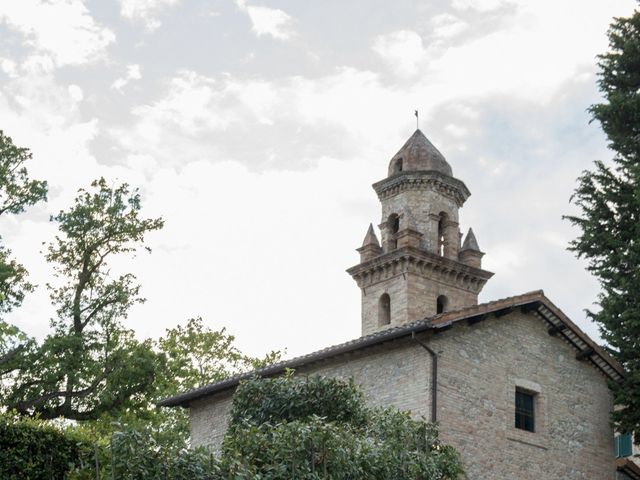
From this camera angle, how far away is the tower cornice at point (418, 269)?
3619 centimetres

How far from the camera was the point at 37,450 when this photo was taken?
17281 mm

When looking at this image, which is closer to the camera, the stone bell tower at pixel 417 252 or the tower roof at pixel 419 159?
the stone bell tower at pixel 417 252

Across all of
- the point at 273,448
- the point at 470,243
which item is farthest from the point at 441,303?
the point at 273,448

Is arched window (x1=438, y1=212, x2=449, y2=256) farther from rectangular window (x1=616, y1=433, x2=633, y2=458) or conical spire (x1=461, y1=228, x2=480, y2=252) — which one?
rectangular window (x1=616, y1=433, x2=633, y2=458)

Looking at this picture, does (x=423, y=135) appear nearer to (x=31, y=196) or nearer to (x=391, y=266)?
(x=391, y=266)

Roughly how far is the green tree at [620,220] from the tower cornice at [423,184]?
1091 centimetres

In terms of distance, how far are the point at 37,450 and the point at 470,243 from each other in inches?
939

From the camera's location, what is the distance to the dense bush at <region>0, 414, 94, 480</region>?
16.9 meters

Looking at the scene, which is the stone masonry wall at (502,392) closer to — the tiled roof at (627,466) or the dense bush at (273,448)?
the tiled roof at (627,466)

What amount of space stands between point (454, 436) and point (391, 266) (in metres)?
16.2

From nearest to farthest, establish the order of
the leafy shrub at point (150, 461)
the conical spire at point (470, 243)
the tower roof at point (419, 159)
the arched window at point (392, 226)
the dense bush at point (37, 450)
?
the leafy shrub at point (150, 461)
the dense bush at point (37, 450)
the arched window at point (392, 226)
the conical spire at point (470, 243)
the tower roof at point (419, 159)

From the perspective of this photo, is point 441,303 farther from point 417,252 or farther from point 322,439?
point 322,439

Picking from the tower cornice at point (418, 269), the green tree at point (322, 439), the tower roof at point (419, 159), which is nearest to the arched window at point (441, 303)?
the tower cornice at point (418, 269)

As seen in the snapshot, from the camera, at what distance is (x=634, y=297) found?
23672mm
